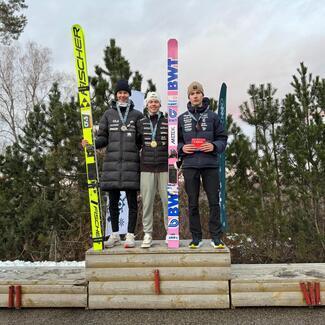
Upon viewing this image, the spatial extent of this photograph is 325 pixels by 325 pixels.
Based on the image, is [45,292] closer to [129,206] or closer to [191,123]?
[129,206]

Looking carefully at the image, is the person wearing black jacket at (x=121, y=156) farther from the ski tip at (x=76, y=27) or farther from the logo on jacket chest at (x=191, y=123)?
the ski tip at (x=76, y=27)

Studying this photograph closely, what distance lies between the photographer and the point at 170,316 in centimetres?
288

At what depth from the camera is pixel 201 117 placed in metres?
3.37

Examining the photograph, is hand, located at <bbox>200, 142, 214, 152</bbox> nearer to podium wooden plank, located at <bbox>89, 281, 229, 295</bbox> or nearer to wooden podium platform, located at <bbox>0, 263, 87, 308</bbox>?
podium wooden plank, located at <bbox>89, 281, 229, 295</bbox>

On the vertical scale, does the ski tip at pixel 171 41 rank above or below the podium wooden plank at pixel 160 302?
above

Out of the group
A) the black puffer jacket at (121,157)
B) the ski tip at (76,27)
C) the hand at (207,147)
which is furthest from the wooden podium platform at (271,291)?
the ski tip at (76,27)

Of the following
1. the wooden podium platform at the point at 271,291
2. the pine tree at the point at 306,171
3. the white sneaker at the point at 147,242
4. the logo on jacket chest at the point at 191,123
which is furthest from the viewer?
the pine tree at the point at 306,171

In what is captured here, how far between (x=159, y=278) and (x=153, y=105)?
176cm

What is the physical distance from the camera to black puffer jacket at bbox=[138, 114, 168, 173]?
11.1 ft

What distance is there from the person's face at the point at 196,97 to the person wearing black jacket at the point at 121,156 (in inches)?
24.7

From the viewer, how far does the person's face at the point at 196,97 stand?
3.40 m

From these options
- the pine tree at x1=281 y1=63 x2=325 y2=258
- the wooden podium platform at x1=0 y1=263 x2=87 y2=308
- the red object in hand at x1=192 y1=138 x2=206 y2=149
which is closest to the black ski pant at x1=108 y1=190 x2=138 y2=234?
the wooden podium platform at x1=0 y1=263 x2=87 y2=308

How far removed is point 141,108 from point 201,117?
2.36 metres

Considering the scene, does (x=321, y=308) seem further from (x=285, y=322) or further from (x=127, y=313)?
(x=127, y=313)
